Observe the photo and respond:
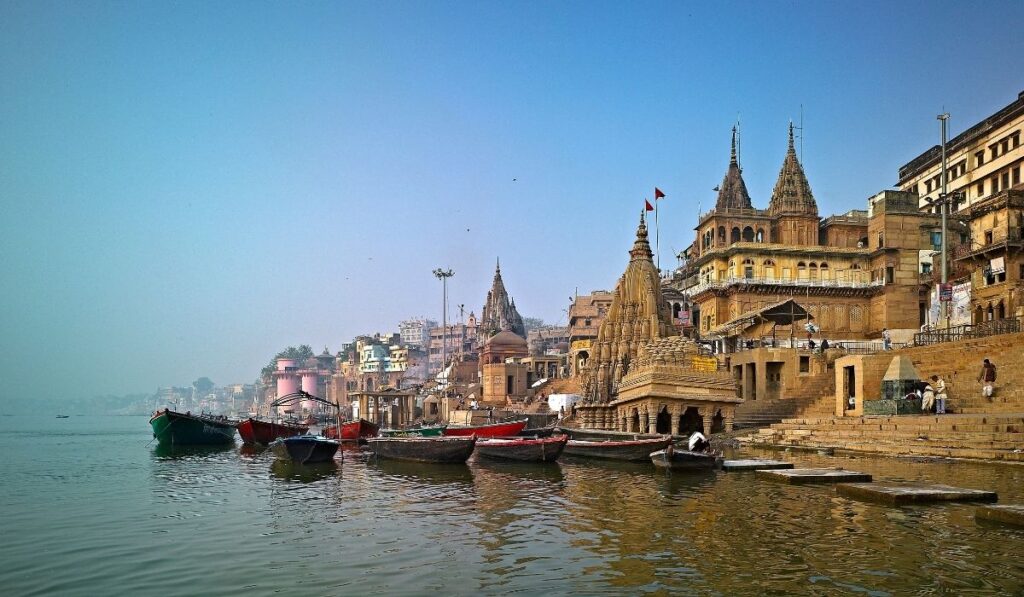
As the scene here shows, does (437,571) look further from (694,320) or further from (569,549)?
(694,320)

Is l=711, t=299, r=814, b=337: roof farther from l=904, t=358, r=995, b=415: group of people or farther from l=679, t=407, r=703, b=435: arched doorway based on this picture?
l=904, t=358, r=995, b=415: group of people

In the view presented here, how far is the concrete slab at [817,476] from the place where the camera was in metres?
17.8

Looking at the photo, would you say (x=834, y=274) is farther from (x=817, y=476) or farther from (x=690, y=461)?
(x=817, y=476)

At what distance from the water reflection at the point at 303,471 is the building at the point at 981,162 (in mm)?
34910

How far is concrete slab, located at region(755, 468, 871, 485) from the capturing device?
17.8 m

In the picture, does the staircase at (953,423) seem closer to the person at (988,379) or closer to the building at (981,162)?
the person at (988,379)

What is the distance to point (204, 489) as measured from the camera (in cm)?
2205

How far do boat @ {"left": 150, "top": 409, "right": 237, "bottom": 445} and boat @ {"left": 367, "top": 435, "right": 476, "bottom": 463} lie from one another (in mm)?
17219

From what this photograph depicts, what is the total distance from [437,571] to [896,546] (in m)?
6.98

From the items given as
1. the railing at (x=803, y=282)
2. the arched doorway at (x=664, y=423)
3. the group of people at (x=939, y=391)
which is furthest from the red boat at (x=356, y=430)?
the group of people at (x=939, y=391)

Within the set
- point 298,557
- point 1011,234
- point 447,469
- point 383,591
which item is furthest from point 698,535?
point 1011,234

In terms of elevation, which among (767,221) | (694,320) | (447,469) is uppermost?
(767,221)

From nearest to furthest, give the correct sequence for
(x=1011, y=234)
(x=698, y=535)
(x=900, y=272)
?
(x=698, y=535), (x=1011, y=234), (x=900, y=272)

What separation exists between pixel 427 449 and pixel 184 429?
21590mm
